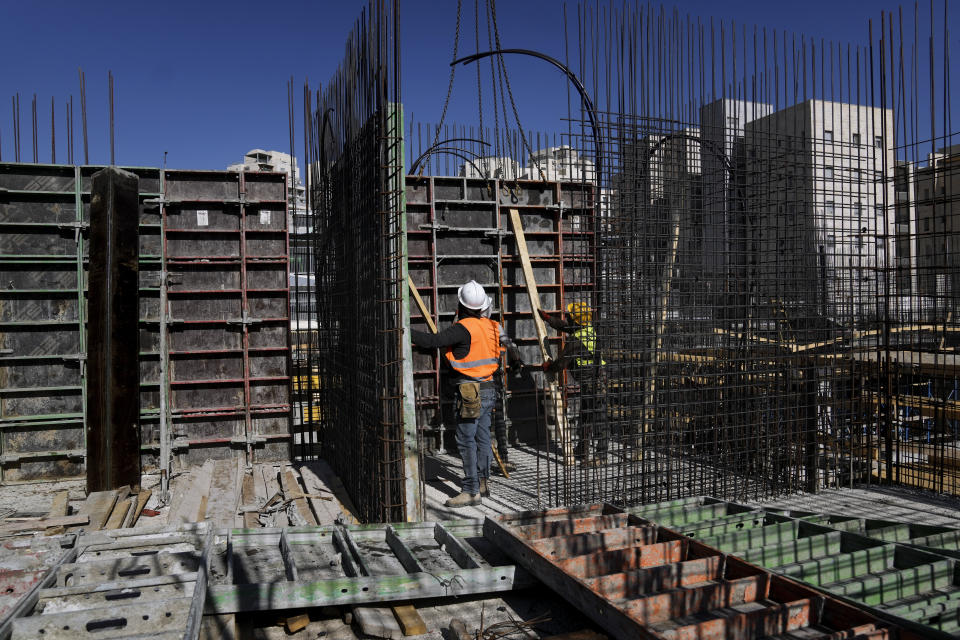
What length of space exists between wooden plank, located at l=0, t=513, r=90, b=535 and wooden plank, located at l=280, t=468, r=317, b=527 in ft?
→ 6.15

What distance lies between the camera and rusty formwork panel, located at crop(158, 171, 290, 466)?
923cm

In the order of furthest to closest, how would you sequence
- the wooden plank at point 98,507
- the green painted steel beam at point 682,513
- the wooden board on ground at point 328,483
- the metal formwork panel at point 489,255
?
the metal formwork panel at point 489,255 → the wooden board on ground at point 328,483 → the wooden plank at point 98,507 → the green painted steel beam at point 682,513

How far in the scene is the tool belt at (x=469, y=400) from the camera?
736 cm

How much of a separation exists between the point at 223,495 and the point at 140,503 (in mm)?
817

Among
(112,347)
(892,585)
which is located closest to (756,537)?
(892,585)

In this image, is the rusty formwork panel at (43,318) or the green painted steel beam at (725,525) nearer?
the green painted steel beam at (725,525)

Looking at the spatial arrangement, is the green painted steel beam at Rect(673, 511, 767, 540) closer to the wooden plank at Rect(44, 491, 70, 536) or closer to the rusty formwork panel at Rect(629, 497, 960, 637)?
the rusty formwork panel at Rect(629, 497, 960, 637)

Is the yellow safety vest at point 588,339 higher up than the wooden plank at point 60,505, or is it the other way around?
the yellow safety vest at point 588,339

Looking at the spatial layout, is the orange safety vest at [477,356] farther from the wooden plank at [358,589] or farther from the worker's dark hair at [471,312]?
the wooden plank at [358,589]

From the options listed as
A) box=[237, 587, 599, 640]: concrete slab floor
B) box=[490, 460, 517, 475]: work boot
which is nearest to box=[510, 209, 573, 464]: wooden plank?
box=[490, 460, 517, 475]: work boot

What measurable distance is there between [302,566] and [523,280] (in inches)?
253

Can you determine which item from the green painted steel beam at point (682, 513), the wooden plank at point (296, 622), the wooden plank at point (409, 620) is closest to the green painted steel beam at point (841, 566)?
the green painted steel beam at point (682, 513)

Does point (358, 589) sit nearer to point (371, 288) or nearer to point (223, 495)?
point (371, 288)

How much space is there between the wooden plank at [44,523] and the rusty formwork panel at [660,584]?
3.82 meters
